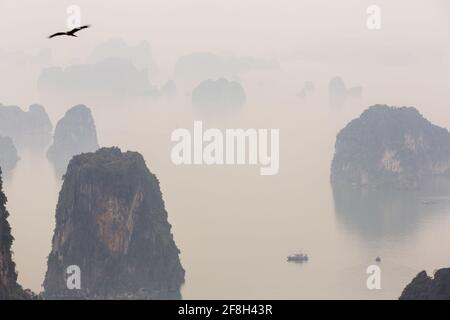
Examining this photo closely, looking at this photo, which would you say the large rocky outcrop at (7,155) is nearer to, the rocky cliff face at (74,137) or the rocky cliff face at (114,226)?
the rocky cliff face at (74,137)

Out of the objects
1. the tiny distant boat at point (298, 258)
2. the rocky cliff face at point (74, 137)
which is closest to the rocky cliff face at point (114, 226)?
the tiny distant boat at point (298, 258)

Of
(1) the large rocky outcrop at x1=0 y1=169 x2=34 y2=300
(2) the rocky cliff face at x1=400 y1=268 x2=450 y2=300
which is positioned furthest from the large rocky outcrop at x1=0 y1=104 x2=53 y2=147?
(2) the rocky cliff face at x1=400 y1=268 x2=450 y2=300

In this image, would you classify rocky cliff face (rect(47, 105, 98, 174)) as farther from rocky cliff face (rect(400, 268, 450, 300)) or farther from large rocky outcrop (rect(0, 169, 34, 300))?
rocky cliff face (rect(400, 268, 450, 300))

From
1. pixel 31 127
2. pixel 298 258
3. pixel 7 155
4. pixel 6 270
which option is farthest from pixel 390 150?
→ pixel 6 270
